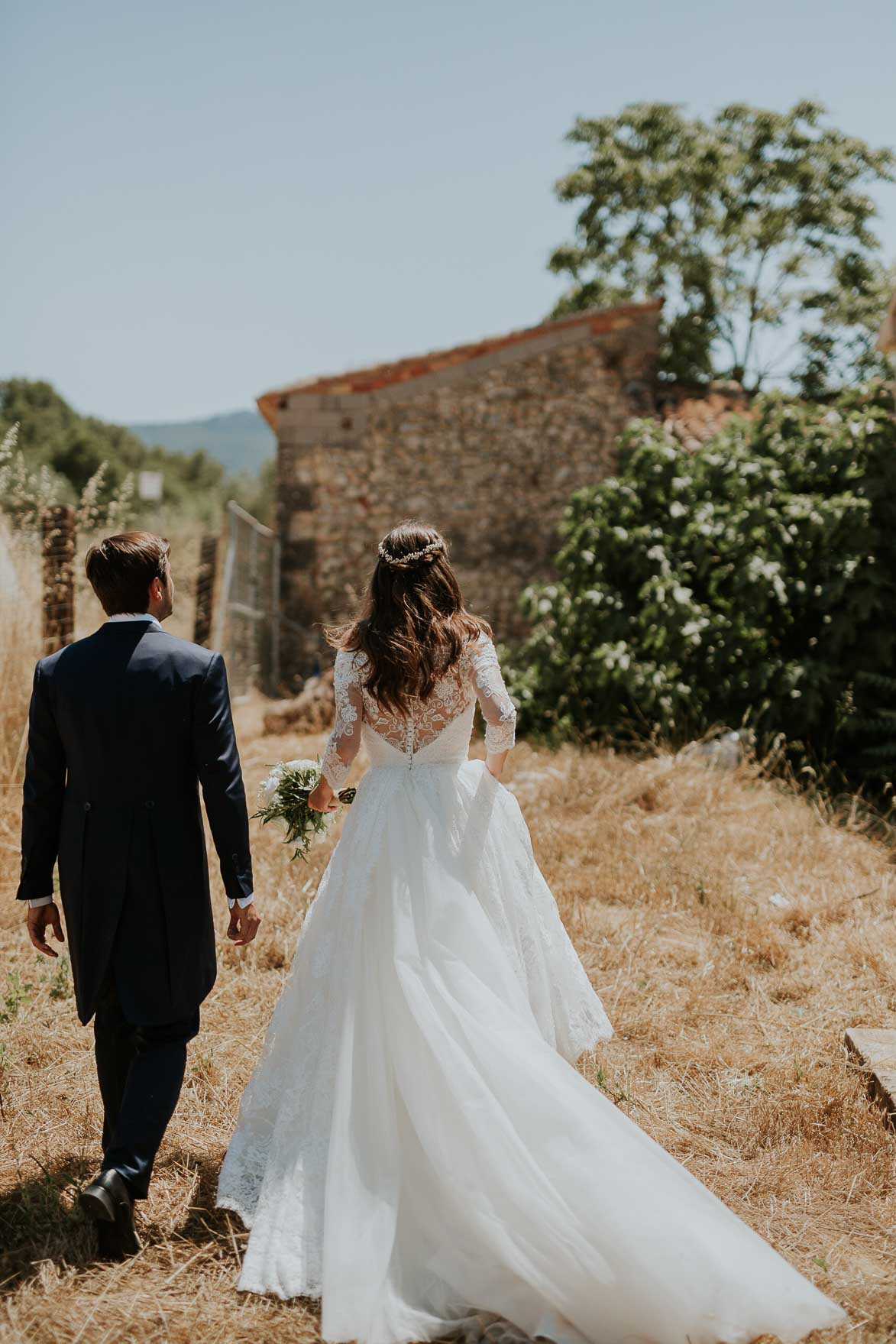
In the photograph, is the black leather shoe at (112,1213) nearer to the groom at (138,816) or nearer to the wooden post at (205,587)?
the groom at (138,816)

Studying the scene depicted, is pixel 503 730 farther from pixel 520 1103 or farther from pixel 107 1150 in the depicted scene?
pixel 107 1150

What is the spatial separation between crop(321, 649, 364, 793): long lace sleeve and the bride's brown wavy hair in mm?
43

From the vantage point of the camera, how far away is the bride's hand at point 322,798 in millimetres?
3053

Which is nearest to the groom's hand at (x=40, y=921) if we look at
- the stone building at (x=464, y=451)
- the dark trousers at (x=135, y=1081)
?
the dark trousers at (x=135, y=1081)

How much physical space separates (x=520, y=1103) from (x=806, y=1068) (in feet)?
5.44

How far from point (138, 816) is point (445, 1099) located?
1.00 meters

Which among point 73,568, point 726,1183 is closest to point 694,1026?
point 726,1183

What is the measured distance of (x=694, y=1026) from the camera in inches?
158

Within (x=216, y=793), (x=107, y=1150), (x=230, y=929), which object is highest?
(x=216, y=793)

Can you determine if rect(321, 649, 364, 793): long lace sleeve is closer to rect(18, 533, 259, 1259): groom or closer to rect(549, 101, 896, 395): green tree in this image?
rect(18, 533, 259, 1259): groom

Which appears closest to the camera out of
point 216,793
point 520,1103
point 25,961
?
point 520,1103

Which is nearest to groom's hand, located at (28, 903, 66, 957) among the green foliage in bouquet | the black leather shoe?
the black leather shoe

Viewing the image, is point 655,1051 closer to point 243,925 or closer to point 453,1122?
point 453,1122

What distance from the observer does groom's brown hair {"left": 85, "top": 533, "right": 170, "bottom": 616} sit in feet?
8.70
